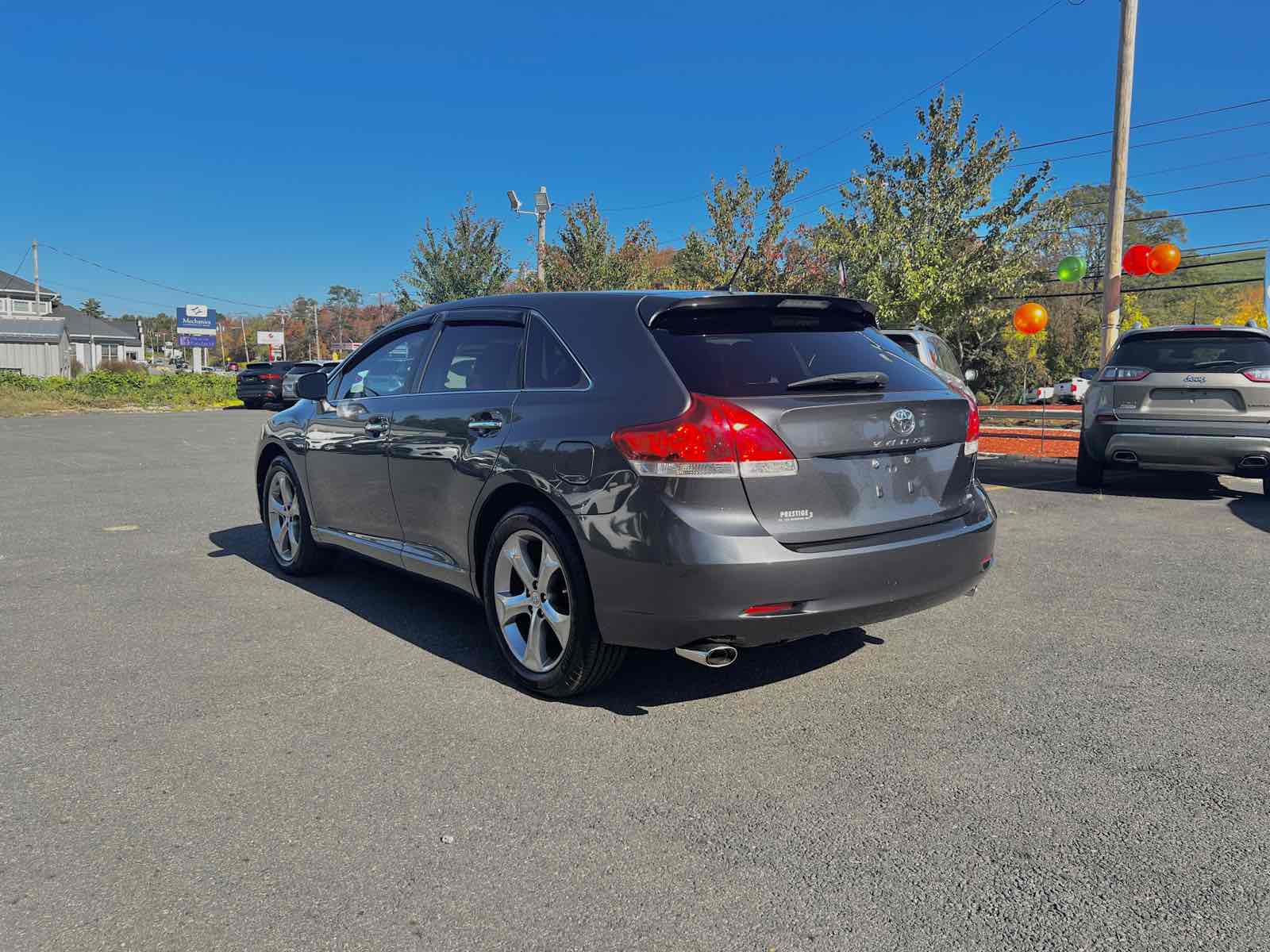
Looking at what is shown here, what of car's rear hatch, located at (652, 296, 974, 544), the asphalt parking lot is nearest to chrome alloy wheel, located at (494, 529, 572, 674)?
the asphalt parking lot

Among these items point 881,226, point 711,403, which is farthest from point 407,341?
point 881,226

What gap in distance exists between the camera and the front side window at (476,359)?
4215mm

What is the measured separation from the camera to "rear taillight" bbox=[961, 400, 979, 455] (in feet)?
13.1

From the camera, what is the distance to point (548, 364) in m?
3.97

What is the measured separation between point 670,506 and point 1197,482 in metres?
9.33

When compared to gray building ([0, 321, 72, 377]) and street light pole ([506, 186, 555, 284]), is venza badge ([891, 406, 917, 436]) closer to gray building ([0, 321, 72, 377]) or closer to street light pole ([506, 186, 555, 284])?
street light pole ([506, 186, 555, 284])

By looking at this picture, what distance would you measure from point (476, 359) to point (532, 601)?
127cm

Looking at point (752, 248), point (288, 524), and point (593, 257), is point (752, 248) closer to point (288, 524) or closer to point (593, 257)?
point (593, 257)

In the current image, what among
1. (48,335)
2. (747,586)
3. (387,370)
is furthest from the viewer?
(48,335)

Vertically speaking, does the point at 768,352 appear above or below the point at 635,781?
above

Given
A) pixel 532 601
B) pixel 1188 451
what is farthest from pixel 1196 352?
pixel 532 601

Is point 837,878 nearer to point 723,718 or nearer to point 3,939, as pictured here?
point 723,718

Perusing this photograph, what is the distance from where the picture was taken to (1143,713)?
3619 millimetres

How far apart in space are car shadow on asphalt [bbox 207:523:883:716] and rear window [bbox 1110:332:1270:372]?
582cm
